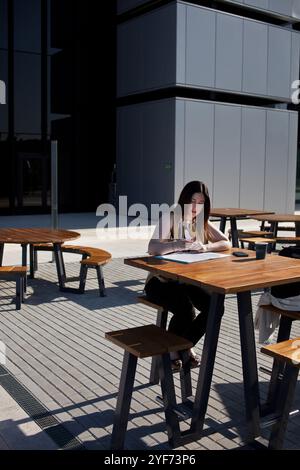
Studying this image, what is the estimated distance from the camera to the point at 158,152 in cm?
1730

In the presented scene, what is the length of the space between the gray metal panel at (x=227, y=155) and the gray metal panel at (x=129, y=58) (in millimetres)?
3008

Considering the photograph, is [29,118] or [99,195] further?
[99,195]

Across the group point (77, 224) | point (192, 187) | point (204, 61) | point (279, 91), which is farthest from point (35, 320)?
point (279, 91)

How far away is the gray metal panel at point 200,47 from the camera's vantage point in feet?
54.3

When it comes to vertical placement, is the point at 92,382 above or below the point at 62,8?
below

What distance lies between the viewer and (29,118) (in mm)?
18969

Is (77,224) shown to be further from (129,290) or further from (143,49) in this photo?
(129,290)

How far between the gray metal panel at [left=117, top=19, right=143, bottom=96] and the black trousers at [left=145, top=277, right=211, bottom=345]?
1524 cm

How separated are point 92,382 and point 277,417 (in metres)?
1.45

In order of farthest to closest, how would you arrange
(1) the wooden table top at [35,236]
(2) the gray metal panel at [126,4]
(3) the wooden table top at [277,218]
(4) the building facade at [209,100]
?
(2) the gray metal panel at [126,4] → (4) the building facade at [209,100] → (3) the wooden table top at [277,218] → (1) the wooden table top at [35,236]

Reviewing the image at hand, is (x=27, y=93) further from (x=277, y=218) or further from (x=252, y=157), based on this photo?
(x=277, y=218)

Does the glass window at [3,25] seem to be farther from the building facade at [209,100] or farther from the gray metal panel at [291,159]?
the gray metal panel at [291,159]

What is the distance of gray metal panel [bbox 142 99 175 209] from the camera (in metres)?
16.8

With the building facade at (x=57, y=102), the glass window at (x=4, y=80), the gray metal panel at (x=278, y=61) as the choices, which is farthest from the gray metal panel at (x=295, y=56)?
the glass window at (x=4, y=80)
